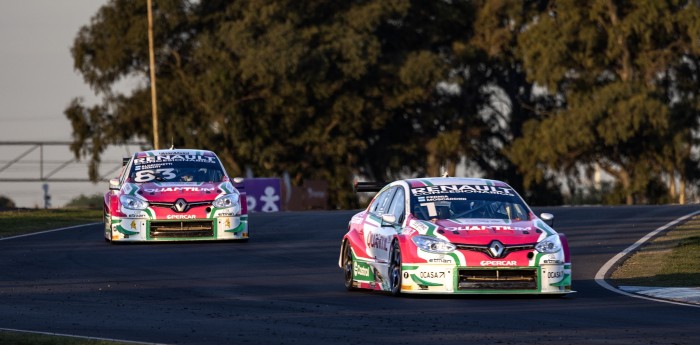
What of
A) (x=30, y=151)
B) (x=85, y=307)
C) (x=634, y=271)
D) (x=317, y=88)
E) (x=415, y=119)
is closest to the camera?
(x=85, y=307)

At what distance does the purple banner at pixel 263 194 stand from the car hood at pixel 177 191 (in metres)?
22.8

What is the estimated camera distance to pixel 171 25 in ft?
218

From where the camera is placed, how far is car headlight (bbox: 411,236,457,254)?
16.6 metres

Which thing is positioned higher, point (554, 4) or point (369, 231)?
point (554, 4)

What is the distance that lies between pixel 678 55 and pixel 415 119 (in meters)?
11.9

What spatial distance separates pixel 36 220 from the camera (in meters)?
36.7

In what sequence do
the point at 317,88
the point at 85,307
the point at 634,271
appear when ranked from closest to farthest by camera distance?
the point at 85,307
the point at 634,271
the point at 317,88

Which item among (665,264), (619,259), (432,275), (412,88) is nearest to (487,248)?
(432,275)

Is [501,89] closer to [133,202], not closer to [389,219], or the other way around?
[133,202]

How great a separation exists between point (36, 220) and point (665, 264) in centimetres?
1849

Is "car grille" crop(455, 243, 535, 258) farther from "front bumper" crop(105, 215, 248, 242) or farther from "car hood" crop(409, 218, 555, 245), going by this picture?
"front bumper" crop(105, 215, 248, 242)

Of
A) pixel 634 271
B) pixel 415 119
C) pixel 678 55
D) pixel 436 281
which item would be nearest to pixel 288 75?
pixel 415 119

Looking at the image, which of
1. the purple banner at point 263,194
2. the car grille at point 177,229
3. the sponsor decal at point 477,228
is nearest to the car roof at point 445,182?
the sponsor decal at point 477,228

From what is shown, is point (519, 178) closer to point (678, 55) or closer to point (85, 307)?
point (678, 55)
